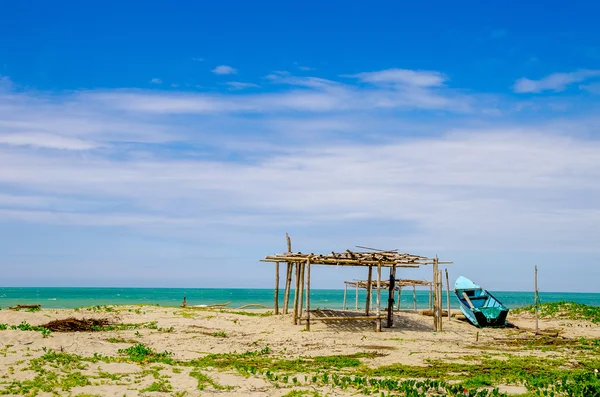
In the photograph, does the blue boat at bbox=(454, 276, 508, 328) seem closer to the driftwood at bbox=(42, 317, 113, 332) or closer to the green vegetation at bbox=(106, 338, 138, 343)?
the green vegetation at bbox=(106, 338, 138, 343)

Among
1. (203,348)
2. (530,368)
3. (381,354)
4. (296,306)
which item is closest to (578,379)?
(530,368)

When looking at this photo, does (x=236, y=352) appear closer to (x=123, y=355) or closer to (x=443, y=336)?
(x=123, y=355)

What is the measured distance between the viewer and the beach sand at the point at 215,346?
11.5m

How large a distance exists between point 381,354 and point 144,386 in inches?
284

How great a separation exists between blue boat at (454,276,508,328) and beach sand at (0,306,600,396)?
67cm

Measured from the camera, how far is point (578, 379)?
12125 mm

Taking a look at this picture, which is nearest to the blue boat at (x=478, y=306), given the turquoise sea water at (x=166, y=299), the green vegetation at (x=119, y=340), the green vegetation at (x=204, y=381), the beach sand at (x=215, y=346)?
the beach sand at (x=215, y=346)

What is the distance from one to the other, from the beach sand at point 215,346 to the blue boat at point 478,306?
674mm

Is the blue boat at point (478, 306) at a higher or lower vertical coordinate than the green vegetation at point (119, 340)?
higher

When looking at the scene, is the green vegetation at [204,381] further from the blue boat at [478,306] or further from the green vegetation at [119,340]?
the blue boat at [478,306]

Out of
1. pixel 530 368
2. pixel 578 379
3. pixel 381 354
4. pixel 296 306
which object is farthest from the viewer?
pixel 296 306

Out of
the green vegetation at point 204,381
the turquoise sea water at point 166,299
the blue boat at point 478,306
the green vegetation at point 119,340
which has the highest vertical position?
the blue boat at point 478,306

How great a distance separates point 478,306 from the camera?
29422 millimetres

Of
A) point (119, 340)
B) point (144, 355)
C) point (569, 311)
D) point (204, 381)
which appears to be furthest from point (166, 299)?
point (204, 381)
